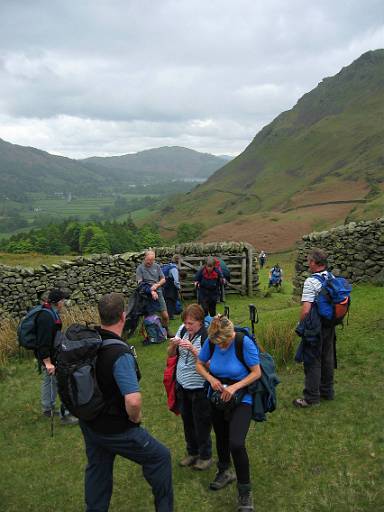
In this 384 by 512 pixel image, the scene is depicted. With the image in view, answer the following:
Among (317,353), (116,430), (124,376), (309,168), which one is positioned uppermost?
(309,168)

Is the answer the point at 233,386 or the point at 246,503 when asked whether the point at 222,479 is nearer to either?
the point at 246,503

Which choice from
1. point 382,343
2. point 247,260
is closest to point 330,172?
point 247,260

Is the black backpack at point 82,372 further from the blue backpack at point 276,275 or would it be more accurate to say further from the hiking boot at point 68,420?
the blue backpack at point 276,275

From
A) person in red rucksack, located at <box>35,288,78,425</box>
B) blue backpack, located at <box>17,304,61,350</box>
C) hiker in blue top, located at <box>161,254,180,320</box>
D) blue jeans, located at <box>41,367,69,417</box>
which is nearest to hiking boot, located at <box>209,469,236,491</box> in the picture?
person in red rucksack, located at <box>35,288,78,425</box>

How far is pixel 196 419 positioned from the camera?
16.9 ft

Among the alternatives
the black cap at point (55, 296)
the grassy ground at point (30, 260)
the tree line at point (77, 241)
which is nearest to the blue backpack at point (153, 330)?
the black cap at point (55, 296)

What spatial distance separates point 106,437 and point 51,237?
63.7 m

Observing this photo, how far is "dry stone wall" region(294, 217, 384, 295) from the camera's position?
45.5 feet

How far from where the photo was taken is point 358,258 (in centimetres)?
1422

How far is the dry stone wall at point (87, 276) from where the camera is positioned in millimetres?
14820

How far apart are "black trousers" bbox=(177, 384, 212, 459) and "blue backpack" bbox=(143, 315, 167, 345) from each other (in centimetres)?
507

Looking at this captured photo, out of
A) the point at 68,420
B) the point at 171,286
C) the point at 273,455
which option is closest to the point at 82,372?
the point at 273,455

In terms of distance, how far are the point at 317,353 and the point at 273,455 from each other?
1482 mm

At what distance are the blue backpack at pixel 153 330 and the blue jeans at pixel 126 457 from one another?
6.35 meters
